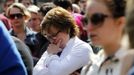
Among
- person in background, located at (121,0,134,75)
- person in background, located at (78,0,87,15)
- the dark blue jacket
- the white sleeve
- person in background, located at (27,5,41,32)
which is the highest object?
person in background, located at (121,0,134,75)

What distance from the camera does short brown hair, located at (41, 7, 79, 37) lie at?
4.41 m

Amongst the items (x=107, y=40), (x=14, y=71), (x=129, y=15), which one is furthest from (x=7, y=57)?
(x=129, y=15)

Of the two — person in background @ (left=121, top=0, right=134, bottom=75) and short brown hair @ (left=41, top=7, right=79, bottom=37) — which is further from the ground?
person in background @ (left=121, top=0, right=134, bottom=75)

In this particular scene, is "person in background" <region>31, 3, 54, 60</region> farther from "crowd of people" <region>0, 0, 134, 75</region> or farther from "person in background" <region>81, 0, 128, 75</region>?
"person in background" <region>81, 0, 128, 75</region>

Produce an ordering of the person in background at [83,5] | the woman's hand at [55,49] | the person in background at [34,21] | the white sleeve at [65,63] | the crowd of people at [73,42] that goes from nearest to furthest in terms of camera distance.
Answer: the crowd of people at [73,42], the white sleeve at [65,63], the woman's hand at [55,49], the person in background at [34,21], the person in background at [83,5]

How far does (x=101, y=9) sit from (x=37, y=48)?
3.02m

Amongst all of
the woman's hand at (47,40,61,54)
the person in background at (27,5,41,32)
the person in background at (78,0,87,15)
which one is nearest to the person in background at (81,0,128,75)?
the woman's hand at (47,40,61,54)

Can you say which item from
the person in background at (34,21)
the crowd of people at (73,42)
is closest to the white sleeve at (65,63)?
the crowd of people at (73,42)

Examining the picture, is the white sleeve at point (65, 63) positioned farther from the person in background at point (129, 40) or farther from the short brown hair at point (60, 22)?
the person in background at point (129, 40)

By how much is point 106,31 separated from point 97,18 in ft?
0.31

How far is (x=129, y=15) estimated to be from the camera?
6.38 feet

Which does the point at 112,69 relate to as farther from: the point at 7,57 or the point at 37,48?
the point at 37,48

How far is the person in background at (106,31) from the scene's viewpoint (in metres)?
2.76

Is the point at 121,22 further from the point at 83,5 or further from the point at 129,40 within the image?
the point at 83,5
